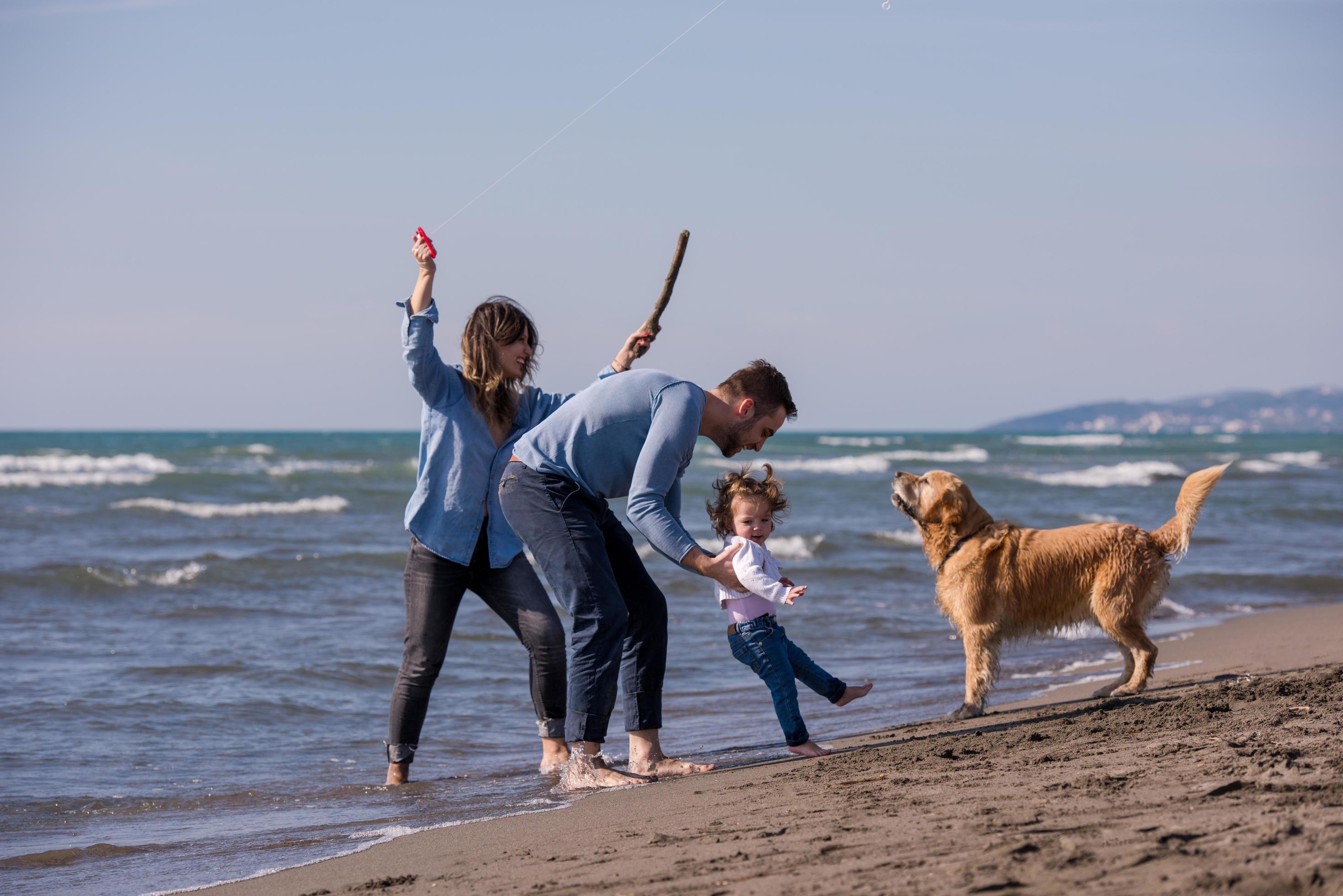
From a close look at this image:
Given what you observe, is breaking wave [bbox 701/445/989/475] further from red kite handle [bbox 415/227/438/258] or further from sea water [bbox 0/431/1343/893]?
red kite handle [bbox 415/227/438/258]

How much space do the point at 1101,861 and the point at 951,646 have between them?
248 inches

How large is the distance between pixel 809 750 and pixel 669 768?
591mm

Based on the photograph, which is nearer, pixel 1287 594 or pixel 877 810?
pixel 877 810

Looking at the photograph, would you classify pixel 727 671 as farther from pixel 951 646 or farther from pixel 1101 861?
pixel 1101 861

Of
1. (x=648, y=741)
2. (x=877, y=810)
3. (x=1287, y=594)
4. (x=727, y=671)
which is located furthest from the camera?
(x=1287, y=594)

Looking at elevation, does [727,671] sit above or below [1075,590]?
below

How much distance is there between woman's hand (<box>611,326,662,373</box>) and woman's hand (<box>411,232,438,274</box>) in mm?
903

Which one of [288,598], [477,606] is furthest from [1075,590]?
[288,598]

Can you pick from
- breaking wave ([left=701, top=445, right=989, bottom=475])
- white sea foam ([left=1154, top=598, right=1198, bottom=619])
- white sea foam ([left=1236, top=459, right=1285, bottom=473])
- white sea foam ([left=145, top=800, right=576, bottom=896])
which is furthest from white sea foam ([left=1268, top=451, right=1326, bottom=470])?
white sea foam ([left=145, top=800, right=576, bottom=896])

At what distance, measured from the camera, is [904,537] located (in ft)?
50.8

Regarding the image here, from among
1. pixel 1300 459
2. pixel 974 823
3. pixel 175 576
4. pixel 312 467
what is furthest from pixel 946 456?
→ pixel 974 823

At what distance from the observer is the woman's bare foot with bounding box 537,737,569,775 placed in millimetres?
4965

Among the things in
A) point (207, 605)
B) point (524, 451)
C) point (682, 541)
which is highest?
point (524, 451)

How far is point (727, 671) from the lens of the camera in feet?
25.4
